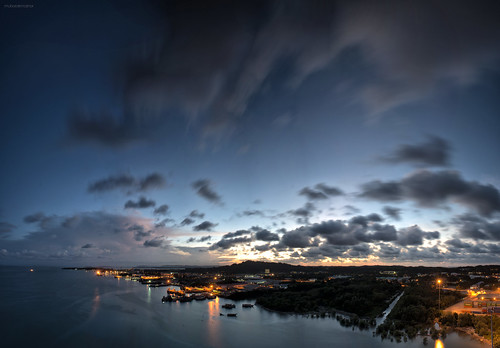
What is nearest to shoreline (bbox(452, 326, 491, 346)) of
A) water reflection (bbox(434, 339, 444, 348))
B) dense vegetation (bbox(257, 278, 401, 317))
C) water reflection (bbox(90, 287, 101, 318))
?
water reflection (bbox(434, 339, 444, 348))

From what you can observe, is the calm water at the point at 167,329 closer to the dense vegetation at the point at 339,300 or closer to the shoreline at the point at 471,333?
the shoreline at the point at 471,333

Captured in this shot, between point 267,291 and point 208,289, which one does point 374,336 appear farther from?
point 208,289

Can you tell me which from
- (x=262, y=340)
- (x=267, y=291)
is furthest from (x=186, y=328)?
(x=267, y=291)

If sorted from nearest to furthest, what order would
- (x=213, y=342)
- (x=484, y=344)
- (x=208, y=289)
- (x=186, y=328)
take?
(x=484, y=344) → (x=213, y=342) → (x=186, y=328) → (x=208, y=289)

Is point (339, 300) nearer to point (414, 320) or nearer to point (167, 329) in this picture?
point (414, 320)

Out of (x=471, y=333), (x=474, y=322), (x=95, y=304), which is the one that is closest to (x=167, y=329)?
(x=95, y=304)


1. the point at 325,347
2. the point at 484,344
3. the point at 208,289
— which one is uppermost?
the point at 484,344

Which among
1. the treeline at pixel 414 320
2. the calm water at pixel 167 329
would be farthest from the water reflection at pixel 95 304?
the treeline at pixel 414 320

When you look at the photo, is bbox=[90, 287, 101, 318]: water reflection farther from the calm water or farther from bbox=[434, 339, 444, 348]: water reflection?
bbox=[434, 339, 444, 348]: water reflection
